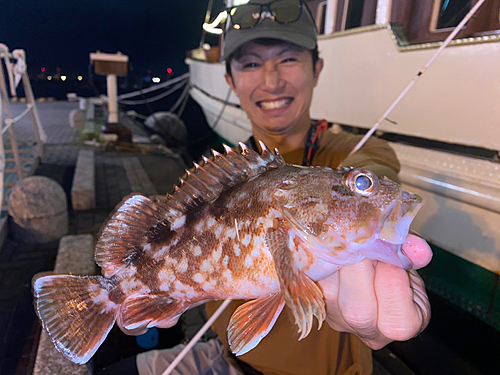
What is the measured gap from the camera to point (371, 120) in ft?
14.3

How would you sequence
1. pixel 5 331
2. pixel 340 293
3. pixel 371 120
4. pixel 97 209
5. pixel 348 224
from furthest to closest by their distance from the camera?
pixel 97 209, pixel 371 120, pixel 5 331, pixel 340 293, pixel 348 224

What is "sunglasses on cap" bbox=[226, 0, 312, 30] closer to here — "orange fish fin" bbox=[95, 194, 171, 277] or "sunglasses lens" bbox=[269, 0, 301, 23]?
"sunglasses lens" bbox=[269, 0, 301, 23]

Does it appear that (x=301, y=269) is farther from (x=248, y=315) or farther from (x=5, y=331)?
(x=5, y=331)

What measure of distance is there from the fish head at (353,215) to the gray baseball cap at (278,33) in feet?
4.84

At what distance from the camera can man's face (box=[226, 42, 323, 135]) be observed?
2404mm

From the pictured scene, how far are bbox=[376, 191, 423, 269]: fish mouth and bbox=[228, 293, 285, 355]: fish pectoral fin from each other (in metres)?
0.50

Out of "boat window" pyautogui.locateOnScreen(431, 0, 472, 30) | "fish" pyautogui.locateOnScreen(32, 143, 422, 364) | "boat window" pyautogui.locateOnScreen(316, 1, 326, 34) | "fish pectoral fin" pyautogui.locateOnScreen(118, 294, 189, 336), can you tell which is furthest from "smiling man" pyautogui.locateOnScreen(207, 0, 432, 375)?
"boat window" pyautogui.locateOnScreen(316, 1, 326, 34)

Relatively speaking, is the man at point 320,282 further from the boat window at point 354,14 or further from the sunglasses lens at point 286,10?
the boat window at point 354,14

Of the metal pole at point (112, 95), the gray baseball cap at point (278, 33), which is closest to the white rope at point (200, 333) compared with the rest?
the gray baseball cap at point (278, 33)

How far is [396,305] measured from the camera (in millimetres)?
1277

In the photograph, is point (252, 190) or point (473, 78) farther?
point (473, 78)

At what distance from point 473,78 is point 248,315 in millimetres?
3256

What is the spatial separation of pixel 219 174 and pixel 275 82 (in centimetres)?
116

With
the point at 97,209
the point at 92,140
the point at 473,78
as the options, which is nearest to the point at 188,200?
the point at 473,78
